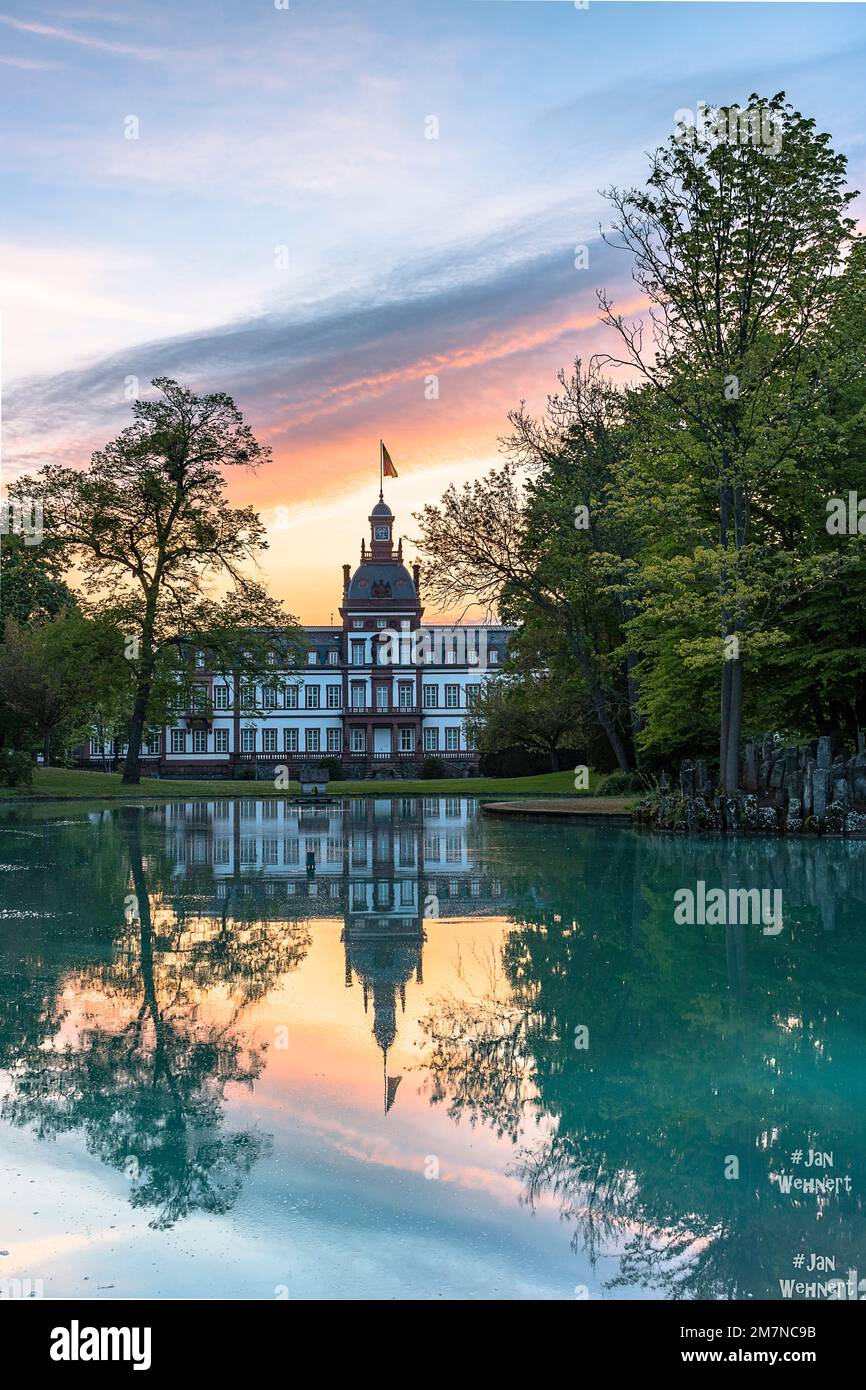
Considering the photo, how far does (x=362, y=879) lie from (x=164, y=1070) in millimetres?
9547

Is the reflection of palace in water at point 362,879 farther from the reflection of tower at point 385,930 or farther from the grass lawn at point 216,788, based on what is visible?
the grass lawn at point 216,788

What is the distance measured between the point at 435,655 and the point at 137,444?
177 ft

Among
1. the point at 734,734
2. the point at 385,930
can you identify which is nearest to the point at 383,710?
the point at 734,734

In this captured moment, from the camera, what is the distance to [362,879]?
1582 cm

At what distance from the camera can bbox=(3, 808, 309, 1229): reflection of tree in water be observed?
484 centimetres

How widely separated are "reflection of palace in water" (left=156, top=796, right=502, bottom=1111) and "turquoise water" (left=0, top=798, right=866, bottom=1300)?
0.09 meters

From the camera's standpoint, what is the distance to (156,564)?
158 ft

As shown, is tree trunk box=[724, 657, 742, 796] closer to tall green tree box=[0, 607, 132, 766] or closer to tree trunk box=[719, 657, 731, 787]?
tree trunk box=[719, 657, 731, 787]

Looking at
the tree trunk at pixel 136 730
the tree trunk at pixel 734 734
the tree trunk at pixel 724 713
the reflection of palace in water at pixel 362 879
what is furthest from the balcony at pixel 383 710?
the tree trunk at pixel 734 734

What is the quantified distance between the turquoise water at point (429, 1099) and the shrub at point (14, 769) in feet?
111

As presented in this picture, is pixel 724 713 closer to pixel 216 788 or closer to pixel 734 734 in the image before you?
pixel 734 734

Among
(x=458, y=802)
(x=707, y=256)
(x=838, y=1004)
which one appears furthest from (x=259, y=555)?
(x=838, y=1004)

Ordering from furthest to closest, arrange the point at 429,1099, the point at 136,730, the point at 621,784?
the point at 136,730 < the point at 621,784 < the point at 429,1099
